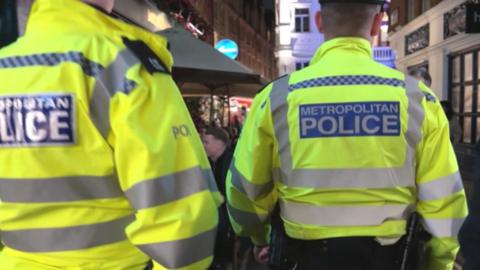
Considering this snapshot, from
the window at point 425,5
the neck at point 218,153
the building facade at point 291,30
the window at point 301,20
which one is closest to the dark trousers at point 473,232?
the neck at point 218,153

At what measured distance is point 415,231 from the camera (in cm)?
213

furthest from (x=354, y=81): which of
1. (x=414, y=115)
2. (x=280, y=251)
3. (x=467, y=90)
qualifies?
(x=467, y=90)

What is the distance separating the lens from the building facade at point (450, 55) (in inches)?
532

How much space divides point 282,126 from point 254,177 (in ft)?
0.89

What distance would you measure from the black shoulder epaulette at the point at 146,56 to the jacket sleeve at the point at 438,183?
121 centimetres

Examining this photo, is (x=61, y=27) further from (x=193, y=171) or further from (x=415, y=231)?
(x=415, y=231)

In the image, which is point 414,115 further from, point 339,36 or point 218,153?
point 218,153

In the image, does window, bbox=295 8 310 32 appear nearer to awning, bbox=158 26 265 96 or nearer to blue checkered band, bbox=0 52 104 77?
awning, bbox=158 26 265 96

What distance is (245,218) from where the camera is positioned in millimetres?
2412

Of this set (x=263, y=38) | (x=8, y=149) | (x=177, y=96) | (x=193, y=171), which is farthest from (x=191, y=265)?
(x=263, y=38)

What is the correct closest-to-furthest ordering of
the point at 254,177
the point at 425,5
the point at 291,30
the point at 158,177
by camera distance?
the point at 158,177 → the point at 254,177 → the point at 425,5 → the point at 291,30

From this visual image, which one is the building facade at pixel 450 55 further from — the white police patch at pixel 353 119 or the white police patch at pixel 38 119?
the white police patch at pixel 38 119

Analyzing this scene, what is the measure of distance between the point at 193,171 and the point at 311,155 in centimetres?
89

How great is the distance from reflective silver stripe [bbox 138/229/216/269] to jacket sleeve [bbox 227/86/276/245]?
3.20 ft
